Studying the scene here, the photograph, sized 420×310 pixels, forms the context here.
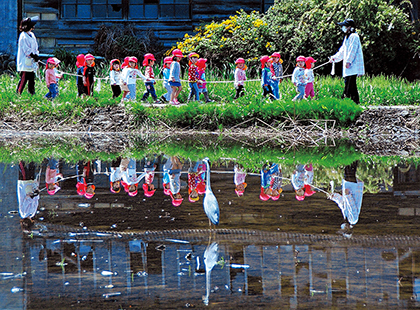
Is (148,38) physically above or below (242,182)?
above

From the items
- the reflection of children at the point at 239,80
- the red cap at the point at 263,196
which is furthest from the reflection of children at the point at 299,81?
the red cap at the point at 263,196

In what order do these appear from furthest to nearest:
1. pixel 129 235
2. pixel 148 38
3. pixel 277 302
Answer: pixel 148 38 < pixel 129 235 < pixel 277 302

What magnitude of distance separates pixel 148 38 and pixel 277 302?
18.5 metres

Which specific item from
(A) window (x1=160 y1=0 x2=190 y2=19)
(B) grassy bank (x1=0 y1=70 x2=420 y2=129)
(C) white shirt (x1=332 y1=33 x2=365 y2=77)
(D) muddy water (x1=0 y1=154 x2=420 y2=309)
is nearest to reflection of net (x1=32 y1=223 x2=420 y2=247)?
(D) muddy water (x1=0 y1=154 x2=420 y2=309)

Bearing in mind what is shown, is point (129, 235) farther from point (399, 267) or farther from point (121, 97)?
point (121, 97)

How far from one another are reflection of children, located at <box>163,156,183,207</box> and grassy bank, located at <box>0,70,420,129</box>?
3488 mm

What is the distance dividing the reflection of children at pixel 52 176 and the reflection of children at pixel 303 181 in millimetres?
2395

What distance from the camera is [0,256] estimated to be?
3.98 metres

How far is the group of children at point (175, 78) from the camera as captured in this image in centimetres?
1348

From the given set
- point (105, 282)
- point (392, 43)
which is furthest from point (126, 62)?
point (105, 282)

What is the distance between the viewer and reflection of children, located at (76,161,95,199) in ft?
20.8

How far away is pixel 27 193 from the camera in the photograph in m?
6.29

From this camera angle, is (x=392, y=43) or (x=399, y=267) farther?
(x=392, y=43)

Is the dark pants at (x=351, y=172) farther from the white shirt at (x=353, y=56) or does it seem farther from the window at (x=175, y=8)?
the window at (x=175, y=8)
